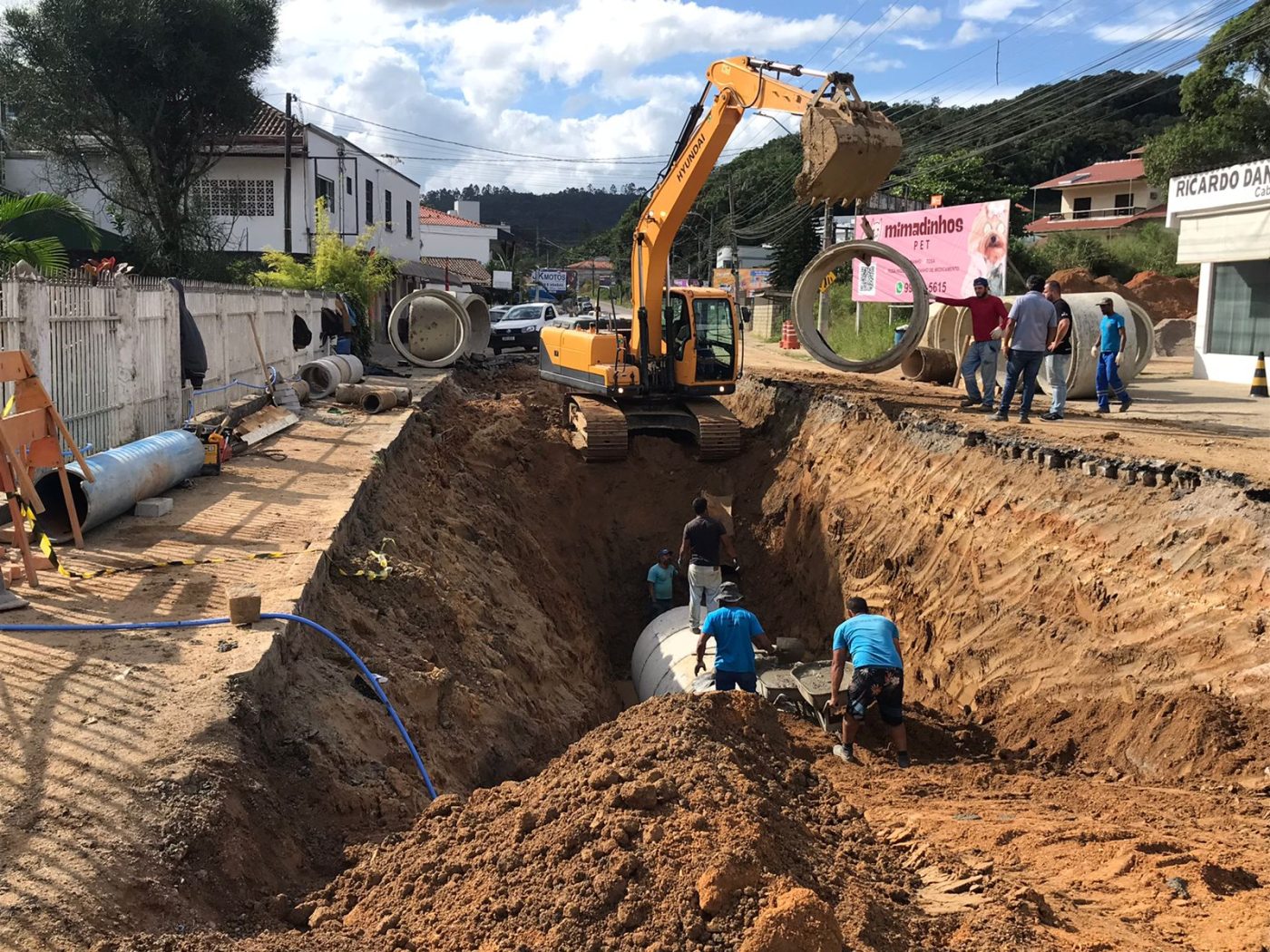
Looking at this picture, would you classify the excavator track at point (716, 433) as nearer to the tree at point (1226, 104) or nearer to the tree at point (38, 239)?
the tree at point (38, 239)

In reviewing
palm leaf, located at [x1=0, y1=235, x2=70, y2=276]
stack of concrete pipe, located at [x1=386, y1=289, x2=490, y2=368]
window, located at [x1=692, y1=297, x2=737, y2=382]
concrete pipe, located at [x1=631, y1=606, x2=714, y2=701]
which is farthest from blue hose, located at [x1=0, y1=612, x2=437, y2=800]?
stack of concrete pipe, located at [x1=386, y1=289, x2=490, y2=368]

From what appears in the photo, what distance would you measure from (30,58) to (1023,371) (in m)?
24.0

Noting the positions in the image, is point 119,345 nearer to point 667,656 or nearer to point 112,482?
point 112,482

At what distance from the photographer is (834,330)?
31.8m

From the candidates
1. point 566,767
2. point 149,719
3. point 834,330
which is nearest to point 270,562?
point 149,719

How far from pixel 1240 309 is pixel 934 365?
19.0ft

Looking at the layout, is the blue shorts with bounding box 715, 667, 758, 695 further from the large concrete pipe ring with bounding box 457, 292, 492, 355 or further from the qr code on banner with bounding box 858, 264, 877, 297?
the qr code on banner with bounding box 858, 264, 877, 297

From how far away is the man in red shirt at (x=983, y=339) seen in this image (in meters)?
13.1

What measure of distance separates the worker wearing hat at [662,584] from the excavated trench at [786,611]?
648mm

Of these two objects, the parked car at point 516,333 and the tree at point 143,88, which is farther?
the parked car at point 516,333

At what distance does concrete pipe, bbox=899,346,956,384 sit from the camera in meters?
19.4

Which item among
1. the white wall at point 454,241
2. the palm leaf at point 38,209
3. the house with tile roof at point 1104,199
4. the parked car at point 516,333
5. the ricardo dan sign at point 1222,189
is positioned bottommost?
the parked car at point 516,333

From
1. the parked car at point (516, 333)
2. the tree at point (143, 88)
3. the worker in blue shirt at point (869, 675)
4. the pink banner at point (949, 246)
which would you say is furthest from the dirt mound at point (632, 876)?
the parked car at point (516, 333)

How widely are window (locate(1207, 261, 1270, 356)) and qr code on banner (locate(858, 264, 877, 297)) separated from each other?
980cm
